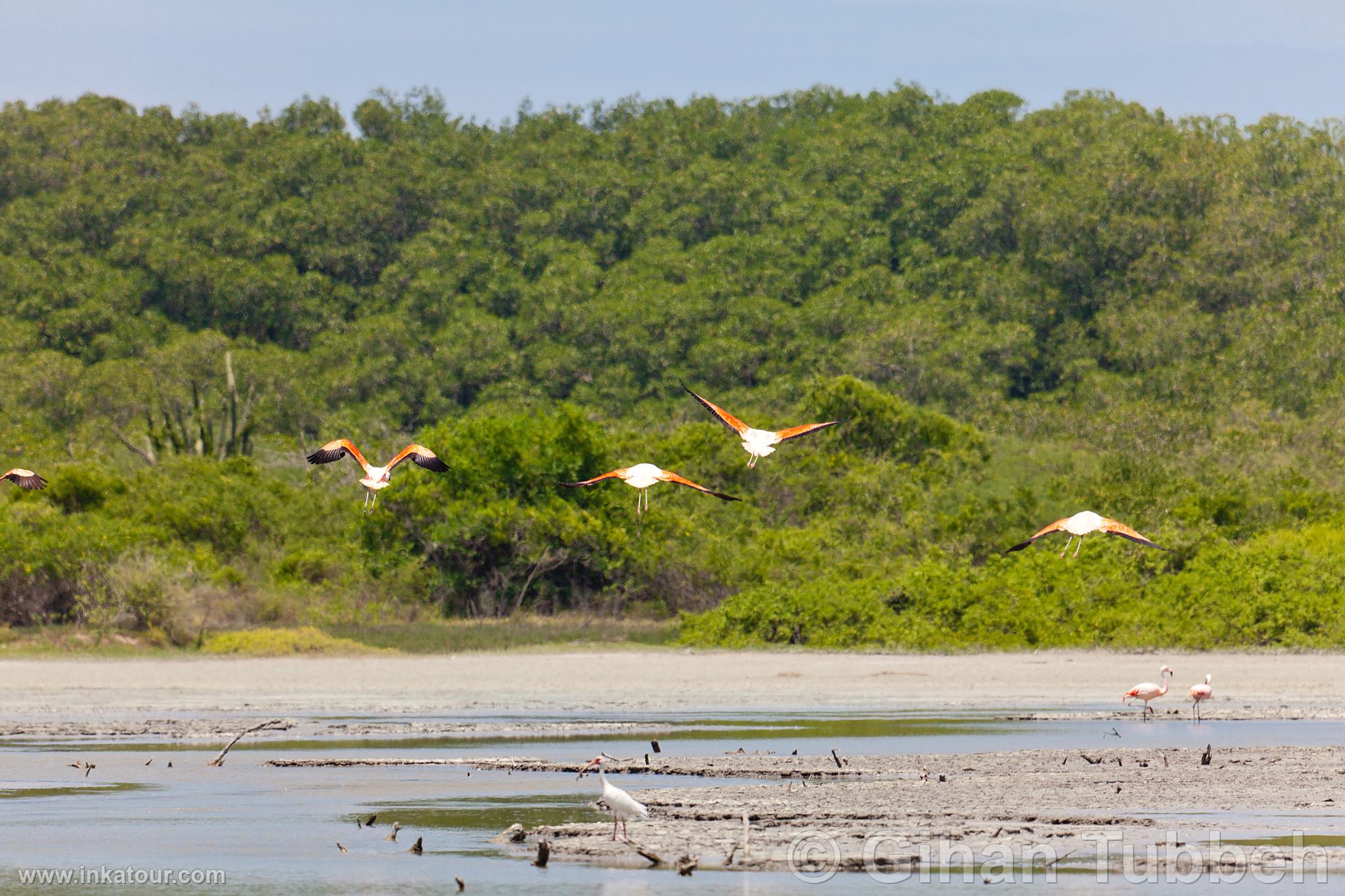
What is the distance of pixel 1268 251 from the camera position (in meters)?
66.9

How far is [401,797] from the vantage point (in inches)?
656

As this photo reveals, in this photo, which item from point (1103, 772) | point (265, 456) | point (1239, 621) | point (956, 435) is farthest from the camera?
point (265, 456)

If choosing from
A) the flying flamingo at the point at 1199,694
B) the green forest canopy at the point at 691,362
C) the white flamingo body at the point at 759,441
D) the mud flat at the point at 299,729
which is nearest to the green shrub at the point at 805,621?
the green forest canopy at the point at 691,362

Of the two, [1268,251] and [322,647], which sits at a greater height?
[1268,251]

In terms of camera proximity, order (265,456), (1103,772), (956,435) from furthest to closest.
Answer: (265,456) → (956,435) → (1103,772)

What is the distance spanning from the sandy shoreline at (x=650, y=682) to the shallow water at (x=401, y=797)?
6.90 ft

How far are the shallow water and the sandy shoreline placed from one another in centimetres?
210

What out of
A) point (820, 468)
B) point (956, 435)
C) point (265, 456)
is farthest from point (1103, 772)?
point (265, 456)

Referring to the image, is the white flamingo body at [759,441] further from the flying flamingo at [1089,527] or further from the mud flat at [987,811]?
the mud flat at [987,811]

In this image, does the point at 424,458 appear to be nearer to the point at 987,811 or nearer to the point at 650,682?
the point at 987,811

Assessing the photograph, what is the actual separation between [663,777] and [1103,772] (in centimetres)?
412

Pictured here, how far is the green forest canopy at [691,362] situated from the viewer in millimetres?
33688

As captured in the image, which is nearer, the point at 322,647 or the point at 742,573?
the point at 322,647

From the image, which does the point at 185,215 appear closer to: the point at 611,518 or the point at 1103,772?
the point at 611,518
